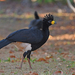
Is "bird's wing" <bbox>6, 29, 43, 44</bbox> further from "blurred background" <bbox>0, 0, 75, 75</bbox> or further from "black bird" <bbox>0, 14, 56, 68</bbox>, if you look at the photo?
"blurred background" <bbox>0, 0, 75, 75</bbox>

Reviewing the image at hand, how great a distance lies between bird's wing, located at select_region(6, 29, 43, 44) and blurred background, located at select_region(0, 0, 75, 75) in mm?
260

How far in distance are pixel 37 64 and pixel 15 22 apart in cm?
937

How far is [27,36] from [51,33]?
6458mm

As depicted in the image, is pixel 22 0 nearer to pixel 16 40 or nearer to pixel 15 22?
pixel 15 22

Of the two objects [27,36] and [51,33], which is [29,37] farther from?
[51,33]

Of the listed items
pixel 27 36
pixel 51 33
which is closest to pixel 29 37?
pixel 27 36

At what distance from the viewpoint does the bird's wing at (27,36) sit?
4602 mm

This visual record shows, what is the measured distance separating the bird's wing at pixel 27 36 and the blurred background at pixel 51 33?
0.26m

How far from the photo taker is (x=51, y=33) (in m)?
11.1

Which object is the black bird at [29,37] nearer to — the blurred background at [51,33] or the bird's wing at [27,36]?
the bird's wing at [27,36]

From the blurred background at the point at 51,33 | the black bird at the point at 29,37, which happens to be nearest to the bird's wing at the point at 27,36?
the black bird at the point at 29,37

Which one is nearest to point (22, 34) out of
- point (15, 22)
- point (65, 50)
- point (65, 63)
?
point (65, 63)

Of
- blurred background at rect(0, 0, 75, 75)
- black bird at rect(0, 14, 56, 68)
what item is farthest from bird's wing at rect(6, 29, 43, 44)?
blurred background at rect(0, 0, 75, 75)

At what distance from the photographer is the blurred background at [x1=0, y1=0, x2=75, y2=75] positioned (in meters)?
5.06
